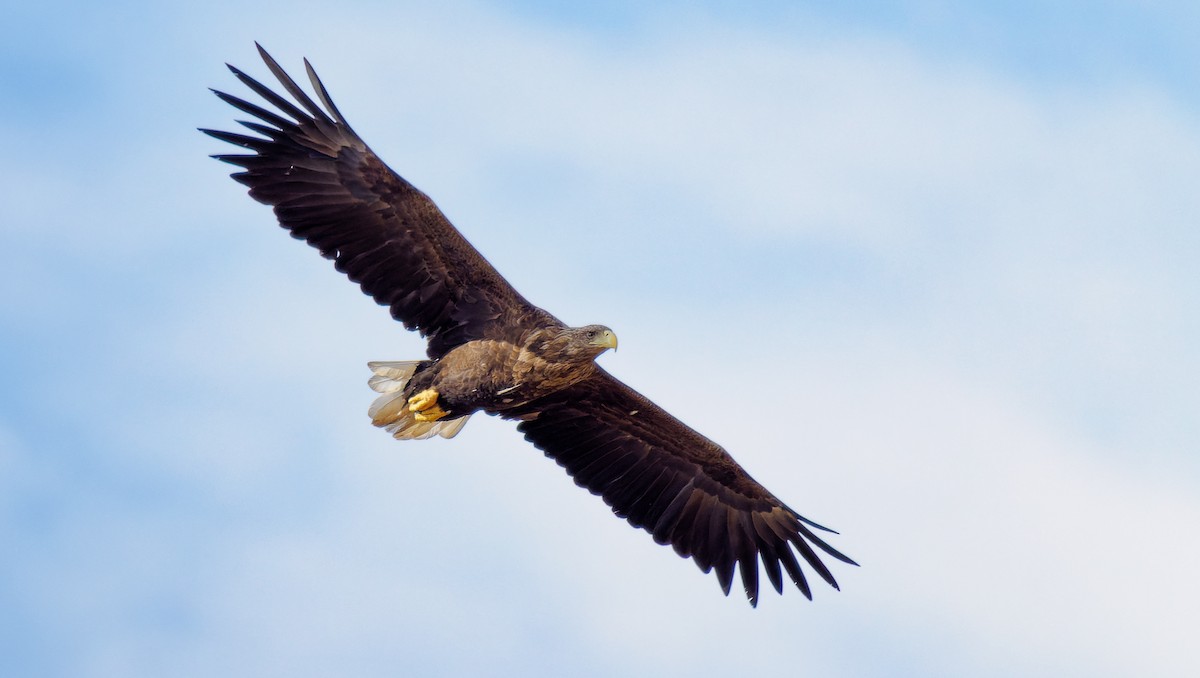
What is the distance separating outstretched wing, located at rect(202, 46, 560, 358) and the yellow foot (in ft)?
1.22

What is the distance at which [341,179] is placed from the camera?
12.7 m

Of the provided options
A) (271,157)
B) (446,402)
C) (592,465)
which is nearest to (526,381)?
(446,402)

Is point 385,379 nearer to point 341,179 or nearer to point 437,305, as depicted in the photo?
point 437,305

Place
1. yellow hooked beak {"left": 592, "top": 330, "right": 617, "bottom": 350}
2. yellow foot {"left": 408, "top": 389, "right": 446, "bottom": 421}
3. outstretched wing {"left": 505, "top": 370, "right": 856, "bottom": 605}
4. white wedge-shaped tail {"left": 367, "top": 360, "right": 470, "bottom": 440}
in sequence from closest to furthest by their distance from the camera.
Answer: yellow hooked beak {"left": 592, "top": 330, "right": 617, "bottom": 350}, yellow foot {"left": 408, "top": 389, "right": 446, "bottom": 421}, white wedge-shaped tail {"left": 367, "top": 360, "right": 470, "bottom": 440}, outstretched wing {"left": 505, "top": 370, "right": 856, "bottom": 605}

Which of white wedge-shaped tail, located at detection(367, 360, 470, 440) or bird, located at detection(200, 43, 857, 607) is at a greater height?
bird, located at detection(200, 43, 857, 607)

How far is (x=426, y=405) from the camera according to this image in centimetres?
1292

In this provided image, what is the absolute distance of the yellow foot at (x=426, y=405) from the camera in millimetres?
12891

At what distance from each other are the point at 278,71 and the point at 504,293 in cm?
248

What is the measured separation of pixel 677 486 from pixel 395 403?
2.79 m

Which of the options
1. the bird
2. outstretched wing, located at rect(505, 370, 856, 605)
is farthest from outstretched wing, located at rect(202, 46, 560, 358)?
outstretched wing, located at rect(505, 370, 856, 605)

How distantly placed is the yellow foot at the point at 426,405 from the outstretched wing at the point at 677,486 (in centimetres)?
110

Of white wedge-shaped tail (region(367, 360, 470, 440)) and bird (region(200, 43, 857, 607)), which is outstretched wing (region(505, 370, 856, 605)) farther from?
white wedge-shaped tail (region(367, 360, 470, 440))

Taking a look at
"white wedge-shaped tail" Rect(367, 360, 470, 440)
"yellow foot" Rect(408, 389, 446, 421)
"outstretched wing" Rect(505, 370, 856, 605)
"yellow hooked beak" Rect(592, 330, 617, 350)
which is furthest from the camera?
"outstretched wing" Rect(505, 370, 856, 605)

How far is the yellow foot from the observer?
12891 millimetres
